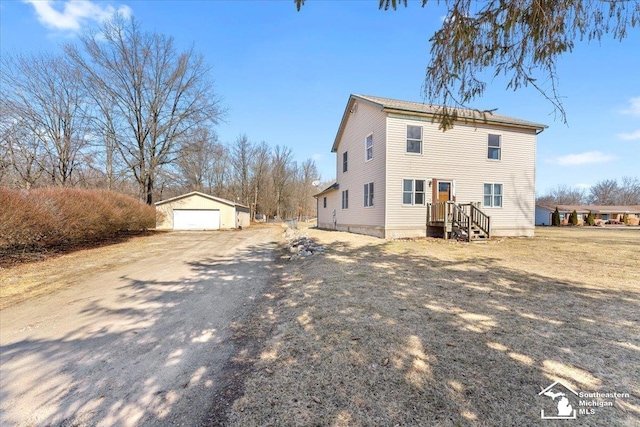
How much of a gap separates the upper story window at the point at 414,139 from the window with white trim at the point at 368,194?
2.44 metres

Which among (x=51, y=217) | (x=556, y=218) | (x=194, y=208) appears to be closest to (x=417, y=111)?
(x=51, y=217)

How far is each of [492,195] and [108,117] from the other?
2858cm

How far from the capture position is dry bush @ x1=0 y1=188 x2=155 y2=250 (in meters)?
7.61

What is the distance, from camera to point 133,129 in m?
23.8

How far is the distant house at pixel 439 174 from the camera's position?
1182cm

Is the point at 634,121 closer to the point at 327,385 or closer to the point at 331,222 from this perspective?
the point at 327,385

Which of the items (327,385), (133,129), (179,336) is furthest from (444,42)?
(133,129)

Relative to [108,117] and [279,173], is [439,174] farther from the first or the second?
[279,173]

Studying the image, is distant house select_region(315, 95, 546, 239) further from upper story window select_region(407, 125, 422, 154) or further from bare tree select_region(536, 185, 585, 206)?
bare tree select_region(536, 185, 585, 206)

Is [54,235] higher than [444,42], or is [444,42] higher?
[444,42]

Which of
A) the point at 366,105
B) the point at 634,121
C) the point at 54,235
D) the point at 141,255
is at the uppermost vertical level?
the point at 366,105

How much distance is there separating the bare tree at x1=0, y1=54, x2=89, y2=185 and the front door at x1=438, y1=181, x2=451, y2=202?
24634mm

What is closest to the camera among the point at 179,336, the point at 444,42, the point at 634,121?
the point at 179,336

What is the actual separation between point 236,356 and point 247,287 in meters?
2.75
